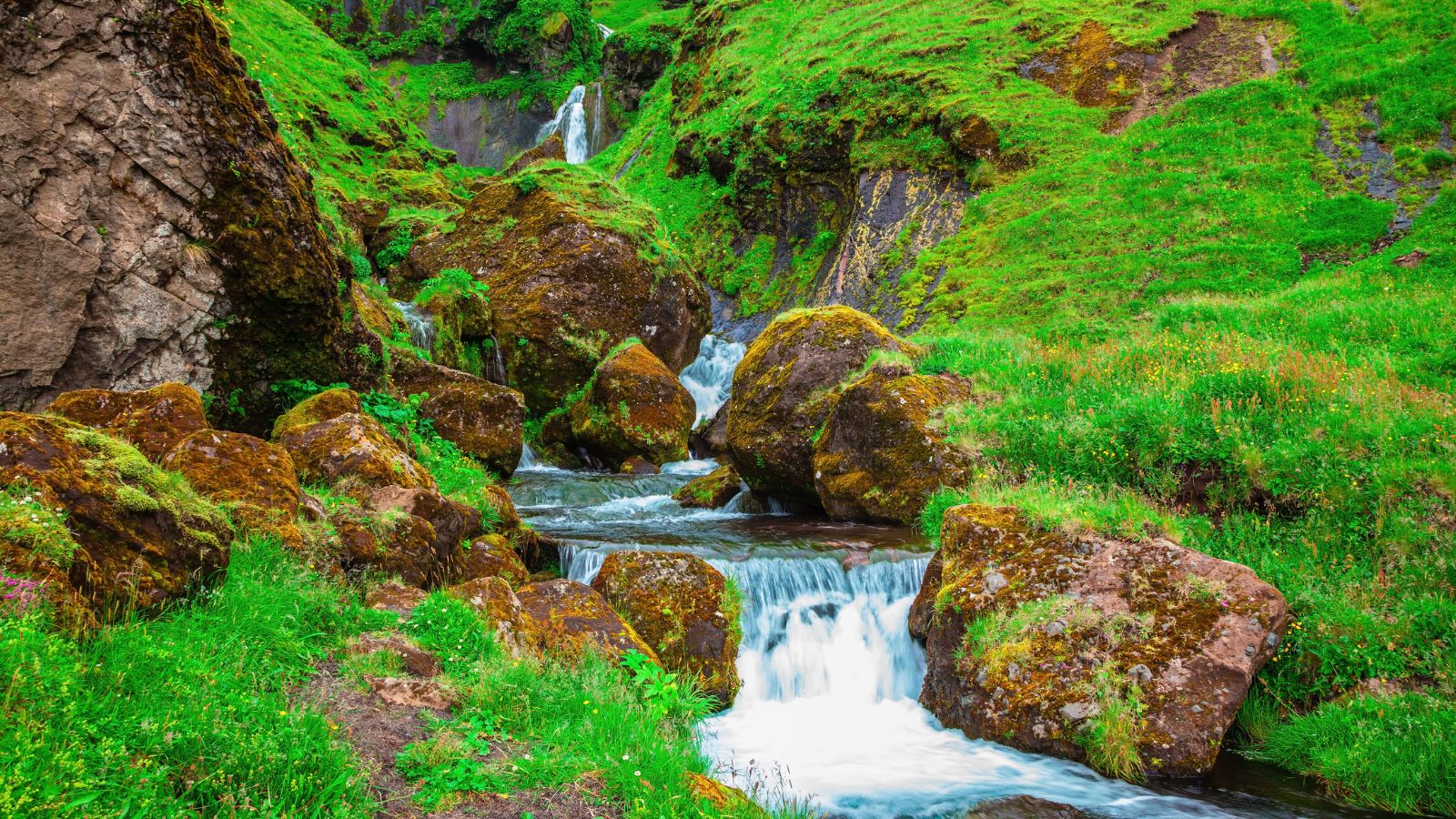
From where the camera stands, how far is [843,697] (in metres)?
8.28

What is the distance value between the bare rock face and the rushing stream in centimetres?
503

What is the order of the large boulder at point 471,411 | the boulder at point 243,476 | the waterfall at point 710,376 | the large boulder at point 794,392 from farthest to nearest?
1. the waterfall at point 710,376
2. the large boulder at point 471,411
3. the large boulder at point 794,392
4. the boulder at point 243,476

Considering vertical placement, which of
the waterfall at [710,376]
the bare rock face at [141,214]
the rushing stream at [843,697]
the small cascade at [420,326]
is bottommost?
the rushing stream at [843,697]

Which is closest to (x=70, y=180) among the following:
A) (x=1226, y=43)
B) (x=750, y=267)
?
(x=750, y=267)

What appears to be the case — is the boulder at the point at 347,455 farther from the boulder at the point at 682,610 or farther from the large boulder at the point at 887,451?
the large boulder at the point at 887,451

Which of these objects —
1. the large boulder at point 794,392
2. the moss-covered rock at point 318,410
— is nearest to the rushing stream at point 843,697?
the large boulder at point 794,392

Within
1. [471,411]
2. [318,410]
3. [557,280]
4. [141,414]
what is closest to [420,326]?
[471,411]

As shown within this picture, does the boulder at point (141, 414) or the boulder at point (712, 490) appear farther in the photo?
the boulder at point (712, 490)

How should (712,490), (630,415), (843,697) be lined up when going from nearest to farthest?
(843,697) < (712,490) < (630,415)

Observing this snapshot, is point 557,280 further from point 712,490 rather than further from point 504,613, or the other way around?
point 504,613

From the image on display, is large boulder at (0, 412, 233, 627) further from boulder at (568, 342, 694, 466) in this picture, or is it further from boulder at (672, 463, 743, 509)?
boulder at (568, 342, 694, 466)

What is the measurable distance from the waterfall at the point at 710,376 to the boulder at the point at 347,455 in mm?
12561

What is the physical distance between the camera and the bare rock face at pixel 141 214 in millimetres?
7062

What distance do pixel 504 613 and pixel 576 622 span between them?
0.82 metres
